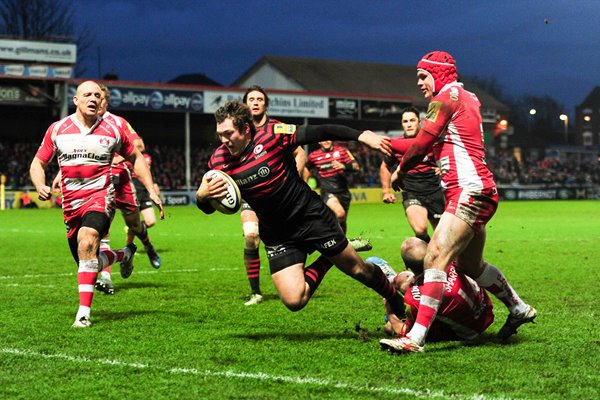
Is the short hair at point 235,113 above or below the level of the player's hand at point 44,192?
above

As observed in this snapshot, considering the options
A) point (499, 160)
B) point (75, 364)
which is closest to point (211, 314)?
point (75, 364)

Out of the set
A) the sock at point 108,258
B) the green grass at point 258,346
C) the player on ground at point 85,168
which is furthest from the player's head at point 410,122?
the player on ground at point 85,168

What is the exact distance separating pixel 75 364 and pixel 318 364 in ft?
5.81

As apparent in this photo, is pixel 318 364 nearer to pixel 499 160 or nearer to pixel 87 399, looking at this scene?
pixel 87 399

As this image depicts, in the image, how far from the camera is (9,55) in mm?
46250

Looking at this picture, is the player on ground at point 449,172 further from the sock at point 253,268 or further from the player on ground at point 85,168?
the sock at point 253,268

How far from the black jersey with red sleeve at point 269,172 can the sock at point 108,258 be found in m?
2.88

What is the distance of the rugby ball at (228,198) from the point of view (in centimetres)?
678

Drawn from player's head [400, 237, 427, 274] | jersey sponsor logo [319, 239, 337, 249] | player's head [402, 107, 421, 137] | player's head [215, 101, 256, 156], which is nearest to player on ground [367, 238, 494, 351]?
player's head [400, 237, 427, 274]

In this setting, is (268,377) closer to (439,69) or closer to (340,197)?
(439,69)

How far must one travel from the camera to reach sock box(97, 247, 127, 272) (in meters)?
9.69

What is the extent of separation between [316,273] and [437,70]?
206 cm

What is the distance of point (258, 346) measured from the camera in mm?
7016

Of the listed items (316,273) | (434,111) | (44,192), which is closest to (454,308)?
(316,273)
